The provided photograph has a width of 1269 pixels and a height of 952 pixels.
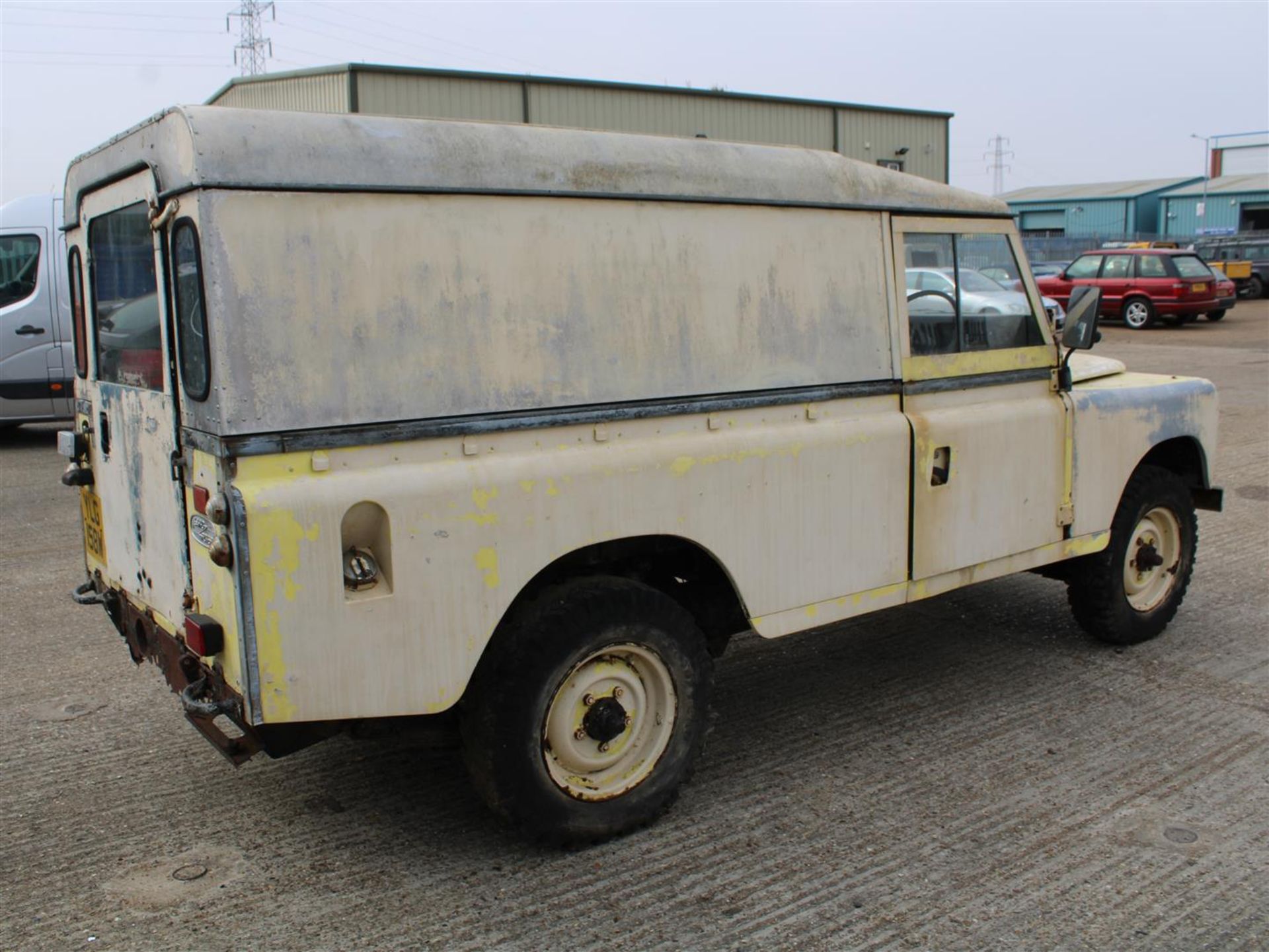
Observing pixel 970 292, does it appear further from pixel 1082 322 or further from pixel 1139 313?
pixel 1139 313

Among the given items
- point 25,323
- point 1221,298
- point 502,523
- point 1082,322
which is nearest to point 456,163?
point 502,523

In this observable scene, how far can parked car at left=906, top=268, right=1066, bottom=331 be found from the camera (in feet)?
14.7

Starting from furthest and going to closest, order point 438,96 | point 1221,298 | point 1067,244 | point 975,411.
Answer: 1. point 1067,244
2. point 1221,298
3. point 438,96
4. point 975,411

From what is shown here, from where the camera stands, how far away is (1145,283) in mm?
23516

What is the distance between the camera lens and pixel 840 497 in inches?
162

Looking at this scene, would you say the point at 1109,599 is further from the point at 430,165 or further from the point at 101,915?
the point at 101,915

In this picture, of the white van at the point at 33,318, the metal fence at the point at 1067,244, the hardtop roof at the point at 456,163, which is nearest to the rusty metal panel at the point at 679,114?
the white van at the point at 33,318

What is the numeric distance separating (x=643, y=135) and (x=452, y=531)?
1.45 metres

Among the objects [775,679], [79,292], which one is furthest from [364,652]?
[775,679]

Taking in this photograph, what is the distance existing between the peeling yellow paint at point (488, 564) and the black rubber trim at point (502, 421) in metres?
0.34

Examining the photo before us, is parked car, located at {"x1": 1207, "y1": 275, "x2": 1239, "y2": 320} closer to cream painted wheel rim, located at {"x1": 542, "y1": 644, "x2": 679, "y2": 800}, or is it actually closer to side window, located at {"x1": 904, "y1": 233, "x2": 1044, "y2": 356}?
side window, located at {"x1": 904, "y1": 233, "x2": 1044, "y2": 356}

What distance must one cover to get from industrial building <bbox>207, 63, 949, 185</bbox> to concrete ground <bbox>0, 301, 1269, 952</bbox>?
20.2 ft

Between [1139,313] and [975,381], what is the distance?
21.3 meters

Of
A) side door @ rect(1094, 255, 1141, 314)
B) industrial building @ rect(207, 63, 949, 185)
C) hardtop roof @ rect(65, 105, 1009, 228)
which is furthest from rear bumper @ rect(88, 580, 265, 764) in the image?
side door @ rect(1094, 255, 1141, 314)
